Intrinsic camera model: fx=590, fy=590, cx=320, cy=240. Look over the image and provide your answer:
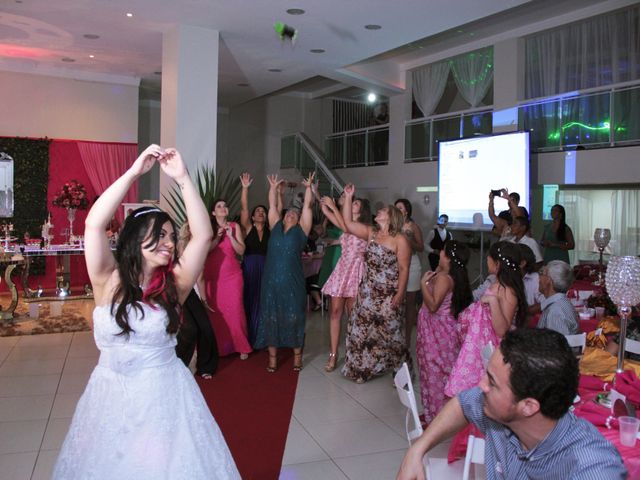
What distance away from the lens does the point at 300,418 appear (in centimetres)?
445

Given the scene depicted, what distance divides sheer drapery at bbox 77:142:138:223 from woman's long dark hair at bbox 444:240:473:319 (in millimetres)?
8048

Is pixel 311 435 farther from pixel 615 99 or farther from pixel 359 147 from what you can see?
pixel 359 147

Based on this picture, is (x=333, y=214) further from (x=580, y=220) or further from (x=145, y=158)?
(x=580, y=220)

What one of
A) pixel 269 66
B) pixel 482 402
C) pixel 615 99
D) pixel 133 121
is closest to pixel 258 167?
pixel 133 121

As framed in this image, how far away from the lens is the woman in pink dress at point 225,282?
A: 5945 millimetres

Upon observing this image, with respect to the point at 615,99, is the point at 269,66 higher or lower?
higher

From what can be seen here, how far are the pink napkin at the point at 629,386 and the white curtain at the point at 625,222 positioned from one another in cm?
660

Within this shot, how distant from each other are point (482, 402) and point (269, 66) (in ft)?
28.5

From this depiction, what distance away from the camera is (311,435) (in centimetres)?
413

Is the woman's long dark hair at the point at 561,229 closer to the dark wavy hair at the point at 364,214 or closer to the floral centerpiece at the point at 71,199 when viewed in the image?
the dark wavy hair at the point at 364,214

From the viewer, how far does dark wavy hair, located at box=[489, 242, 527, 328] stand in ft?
11.3

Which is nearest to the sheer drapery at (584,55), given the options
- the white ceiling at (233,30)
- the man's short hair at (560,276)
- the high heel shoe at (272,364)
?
the white ceiling at (233,30)

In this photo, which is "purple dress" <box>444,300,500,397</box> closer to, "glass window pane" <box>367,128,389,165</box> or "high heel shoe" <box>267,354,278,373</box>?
"high heel shoe" <box>267,354,278,373</box>

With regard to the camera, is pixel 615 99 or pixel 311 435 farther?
pixel 615 99
